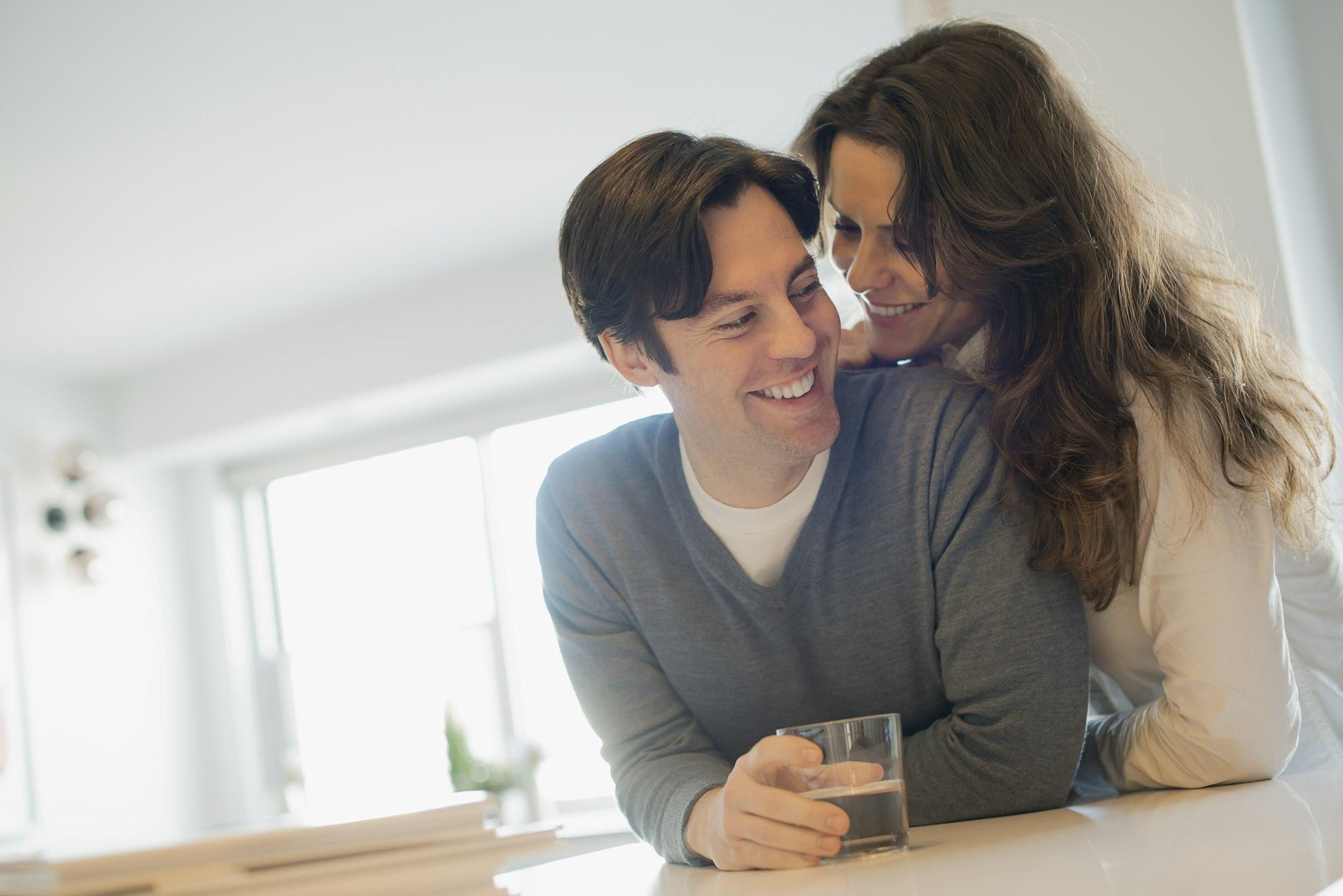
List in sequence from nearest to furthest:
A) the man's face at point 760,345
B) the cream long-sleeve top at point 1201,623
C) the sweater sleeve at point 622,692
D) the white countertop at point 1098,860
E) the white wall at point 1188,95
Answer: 1. the white countertop at point 1098,860
2. the cream long-sleeve top at point 1201,623
3. the sweater sleeve at point 622,692
4. the man's face at point 760,345
5. the white wall at point 1188,95

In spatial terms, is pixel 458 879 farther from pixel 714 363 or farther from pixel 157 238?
pixel 157 238

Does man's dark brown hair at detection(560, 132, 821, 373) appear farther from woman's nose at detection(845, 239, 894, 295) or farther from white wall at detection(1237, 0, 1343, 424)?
white wall at detection(1237, 0, 1343, 424)

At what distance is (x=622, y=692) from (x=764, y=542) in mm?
247

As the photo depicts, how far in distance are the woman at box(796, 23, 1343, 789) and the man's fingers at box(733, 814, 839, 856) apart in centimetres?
38

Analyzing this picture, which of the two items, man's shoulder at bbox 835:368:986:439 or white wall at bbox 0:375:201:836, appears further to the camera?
white wall at bbox 0:375:201:836

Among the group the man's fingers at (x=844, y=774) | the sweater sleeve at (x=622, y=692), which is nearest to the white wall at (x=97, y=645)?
the sweater sleeve at (x=622, y=692)

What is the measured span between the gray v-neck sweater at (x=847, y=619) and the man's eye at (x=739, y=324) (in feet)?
0.51

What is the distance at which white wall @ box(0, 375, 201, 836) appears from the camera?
5559mm

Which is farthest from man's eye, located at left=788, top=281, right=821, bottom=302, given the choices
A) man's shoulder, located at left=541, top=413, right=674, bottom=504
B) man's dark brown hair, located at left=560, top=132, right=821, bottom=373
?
man's shoulder, located at left=541, top=413, right=674, bottom=504

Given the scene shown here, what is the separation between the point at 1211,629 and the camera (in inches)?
44.0

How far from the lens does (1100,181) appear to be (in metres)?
1.38

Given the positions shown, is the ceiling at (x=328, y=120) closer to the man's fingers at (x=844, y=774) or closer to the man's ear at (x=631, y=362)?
the man's ear at (x=631, y=362)

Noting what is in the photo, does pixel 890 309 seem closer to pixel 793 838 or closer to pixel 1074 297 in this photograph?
pixel 1074 297

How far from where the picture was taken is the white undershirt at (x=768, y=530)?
1.39 metres
